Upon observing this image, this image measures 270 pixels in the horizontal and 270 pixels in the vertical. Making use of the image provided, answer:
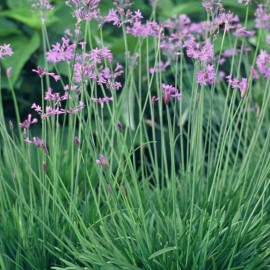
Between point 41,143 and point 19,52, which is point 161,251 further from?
point 19,52

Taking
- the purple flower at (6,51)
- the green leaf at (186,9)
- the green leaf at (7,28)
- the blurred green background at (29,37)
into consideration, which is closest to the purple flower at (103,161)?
the purple flower at (6,51)

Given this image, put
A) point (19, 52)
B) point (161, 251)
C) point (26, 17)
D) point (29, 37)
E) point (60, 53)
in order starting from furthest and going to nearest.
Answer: point (29, 37), point (26, 17), point (19, 52), point (60, 53), point (161, 251)

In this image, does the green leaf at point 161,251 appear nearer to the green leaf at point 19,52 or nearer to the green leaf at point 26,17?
the green leaf at point 19,52

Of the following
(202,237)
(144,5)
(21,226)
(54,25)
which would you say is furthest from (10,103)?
(202,237)

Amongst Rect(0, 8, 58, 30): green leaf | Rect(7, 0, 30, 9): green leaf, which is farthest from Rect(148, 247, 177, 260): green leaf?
Rect(7, 0, 30, 9): green leaf

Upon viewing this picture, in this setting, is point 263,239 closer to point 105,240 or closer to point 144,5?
point 105,240

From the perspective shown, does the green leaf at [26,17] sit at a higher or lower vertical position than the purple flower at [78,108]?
lower

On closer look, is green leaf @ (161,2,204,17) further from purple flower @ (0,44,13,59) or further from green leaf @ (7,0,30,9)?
purple flower @ (0,44,13,59)

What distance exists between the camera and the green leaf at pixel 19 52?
459cm

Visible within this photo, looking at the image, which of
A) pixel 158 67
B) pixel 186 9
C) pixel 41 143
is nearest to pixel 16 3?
pixel 186 9

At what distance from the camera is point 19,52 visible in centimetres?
474

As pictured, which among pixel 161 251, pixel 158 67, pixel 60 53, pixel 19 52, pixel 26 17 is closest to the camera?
pixel 161 251

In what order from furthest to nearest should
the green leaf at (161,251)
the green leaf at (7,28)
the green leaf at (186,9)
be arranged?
1. the green leaf at (186,9)
2. the green leaf at (7,28)
3. the green leaf at (161,251)

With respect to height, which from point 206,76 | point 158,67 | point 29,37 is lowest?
point 29,37
